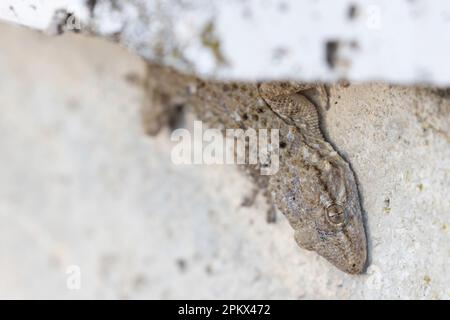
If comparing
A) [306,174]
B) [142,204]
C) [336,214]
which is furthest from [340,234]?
[142,204]

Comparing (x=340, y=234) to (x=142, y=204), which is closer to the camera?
(x=340, y=234)

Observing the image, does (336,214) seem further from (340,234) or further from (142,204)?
(142,204)

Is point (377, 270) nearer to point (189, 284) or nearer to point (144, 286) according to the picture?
point (189, 284)

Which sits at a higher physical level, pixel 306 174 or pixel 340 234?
pixel 306 174
